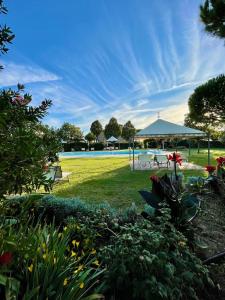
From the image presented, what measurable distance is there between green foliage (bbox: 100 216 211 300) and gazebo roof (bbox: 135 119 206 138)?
46.3 ft

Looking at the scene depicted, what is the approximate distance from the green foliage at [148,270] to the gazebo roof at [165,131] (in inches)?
556

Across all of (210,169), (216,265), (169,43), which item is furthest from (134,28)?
(216,265)

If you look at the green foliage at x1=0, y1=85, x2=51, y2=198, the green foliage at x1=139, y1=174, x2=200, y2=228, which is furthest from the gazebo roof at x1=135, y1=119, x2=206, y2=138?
the green foliage at x1=0, y1=85, x2=51, y2=198

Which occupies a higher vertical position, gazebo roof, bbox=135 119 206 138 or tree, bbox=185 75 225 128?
tree, bbox=185 75 225 128

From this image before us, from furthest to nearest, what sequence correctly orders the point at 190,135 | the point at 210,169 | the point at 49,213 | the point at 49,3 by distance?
1. the point at 190,135
2. the point at 210,169
3. the point at 49,3
4. the point at 49,213

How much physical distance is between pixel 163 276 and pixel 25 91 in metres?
1.64

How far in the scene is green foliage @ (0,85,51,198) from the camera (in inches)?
51.2

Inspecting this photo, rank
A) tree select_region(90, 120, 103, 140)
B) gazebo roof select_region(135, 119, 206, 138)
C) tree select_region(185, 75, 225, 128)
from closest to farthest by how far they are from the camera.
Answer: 1. tree select_region(185, 75, 225, 128)
2. gazebo roof select_region(135, 119, 206, 138)
3. tree select_region(90, 120, 103, 140)

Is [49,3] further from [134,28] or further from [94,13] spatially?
[134,28]

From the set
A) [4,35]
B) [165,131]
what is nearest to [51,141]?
[4,35]

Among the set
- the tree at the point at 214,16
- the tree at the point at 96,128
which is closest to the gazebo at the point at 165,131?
the tree at the point at 214,16

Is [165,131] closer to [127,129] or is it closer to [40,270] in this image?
[40,270]

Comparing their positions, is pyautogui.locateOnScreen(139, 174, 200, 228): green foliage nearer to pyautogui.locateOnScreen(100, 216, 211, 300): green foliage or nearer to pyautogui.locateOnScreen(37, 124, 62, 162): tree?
pyautogui.locateOnScreen(100, 216, 211, 300): green foliage

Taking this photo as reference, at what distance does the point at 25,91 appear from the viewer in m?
1.57
